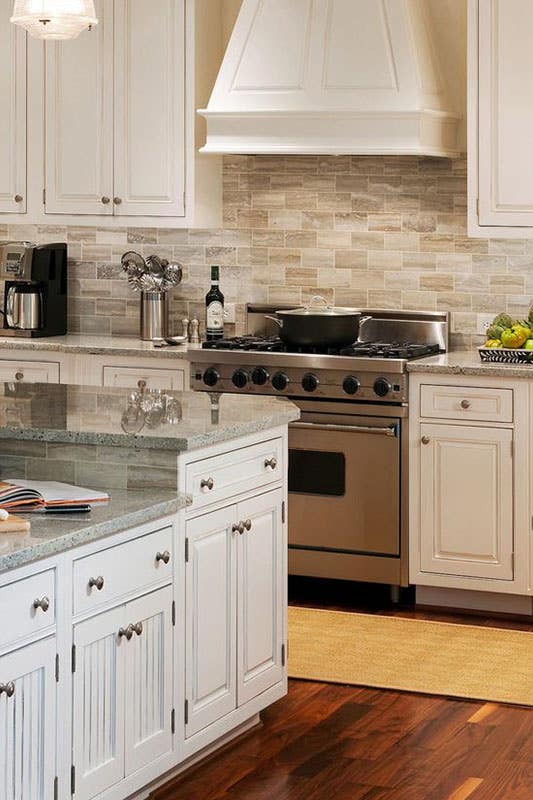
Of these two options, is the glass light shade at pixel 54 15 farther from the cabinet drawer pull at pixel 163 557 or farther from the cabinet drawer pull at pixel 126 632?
the cabinet drawer pull at pixel 126 632

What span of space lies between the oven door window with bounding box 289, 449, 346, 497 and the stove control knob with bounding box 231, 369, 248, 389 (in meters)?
0.34

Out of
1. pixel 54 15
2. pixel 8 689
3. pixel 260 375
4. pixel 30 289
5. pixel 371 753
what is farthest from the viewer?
pixel 30 289

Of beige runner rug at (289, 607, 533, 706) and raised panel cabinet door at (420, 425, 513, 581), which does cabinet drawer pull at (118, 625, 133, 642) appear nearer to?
beige runner rug at (289, 607, 533, 706)

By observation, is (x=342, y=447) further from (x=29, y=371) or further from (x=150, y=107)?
(x=150, y=107)

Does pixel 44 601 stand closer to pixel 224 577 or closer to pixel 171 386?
pixel 224 577

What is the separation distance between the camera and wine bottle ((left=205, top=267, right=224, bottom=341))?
20.2ft

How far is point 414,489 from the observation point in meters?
5.49

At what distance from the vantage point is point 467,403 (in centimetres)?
536

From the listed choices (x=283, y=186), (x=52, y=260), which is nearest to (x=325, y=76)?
(x=283, y=186)

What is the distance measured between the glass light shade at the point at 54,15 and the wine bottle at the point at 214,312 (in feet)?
7.65

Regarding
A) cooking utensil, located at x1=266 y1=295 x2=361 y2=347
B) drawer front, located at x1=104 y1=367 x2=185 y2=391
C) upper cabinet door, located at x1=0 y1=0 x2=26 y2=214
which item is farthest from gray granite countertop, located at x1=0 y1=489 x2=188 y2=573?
upper cabinet door, located at x1=0 y1=0 x2=26 y2=214

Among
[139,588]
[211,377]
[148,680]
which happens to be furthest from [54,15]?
[211,377]

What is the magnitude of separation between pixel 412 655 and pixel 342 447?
1.00m

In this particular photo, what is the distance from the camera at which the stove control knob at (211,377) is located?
574 centimetres
